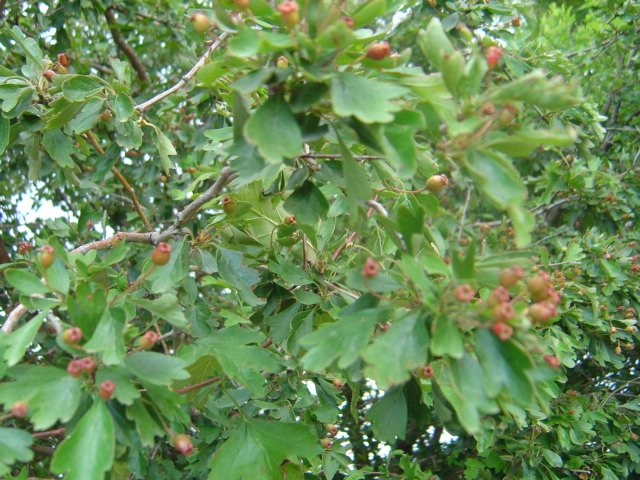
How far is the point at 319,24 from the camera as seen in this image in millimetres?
1113

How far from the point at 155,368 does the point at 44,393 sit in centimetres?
22

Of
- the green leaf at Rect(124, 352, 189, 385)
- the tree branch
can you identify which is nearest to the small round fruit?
the green leaf at Rect(124, 352, 189, 385)

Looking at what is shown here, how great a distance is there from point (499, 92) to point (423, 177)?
876 millimetres

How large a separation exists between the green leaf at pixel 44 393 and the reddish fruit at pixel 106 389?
0.23ft

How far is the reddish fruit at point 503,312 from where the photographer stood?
0.99 m

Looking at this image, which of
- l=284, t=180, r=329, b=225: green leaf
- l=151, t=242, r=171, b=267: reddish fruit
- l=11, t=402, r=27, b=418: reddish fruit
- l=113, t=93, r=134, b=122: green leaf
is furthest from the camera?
l=113, t=93, r=134, b=122: green leaf

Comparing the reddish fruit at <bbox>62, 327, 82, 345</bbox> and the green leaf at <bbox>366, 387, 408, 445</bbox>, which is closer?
the reddish fruit at <bbox>62, 327, 82, 345</bbox>

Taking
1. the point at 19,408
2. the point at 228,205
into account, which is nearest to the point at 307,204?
the point at 228,205

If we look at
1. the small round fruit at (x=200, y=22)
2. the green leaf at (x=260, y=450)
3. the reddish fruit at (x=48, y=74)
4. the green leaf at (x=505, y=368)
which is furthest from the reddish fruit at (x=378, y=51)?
the reddish fruit at (x=48, y=74)

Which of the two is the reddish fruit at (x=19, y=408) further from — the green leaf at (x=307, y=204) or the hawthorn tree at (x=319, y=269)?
the green leaf at (x=307, y=204)

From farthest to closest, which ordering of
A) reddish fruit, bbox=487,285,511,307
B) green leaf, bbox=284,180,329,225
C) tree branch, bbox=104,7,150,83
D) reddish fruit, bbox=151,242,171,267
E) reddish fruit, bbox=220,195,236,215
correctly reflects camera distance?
tree branch, bbox=104,7,150,83, reddish fruit, bbox=220,195,236,215, green leaf, bbox=284,180,329,225, reddish fruit, bbox=151,242,171,267, reddish fruit, bbox=487,285,511,307

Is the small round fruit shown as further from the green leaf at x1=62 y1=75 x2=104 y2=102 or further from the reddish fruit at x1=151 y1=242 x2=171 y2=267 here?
the green leaf at x1=62 y1=75 x2=104 y2=102

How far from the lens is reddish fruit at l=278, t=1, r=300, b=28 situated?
105 cm

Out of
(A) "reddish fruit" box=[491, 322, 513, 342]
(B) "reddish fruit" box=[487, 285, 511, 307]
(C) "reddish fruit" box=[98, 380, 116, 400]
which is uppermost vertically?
(C) "reddish fruit" box=[98, 380, 116, 400]
